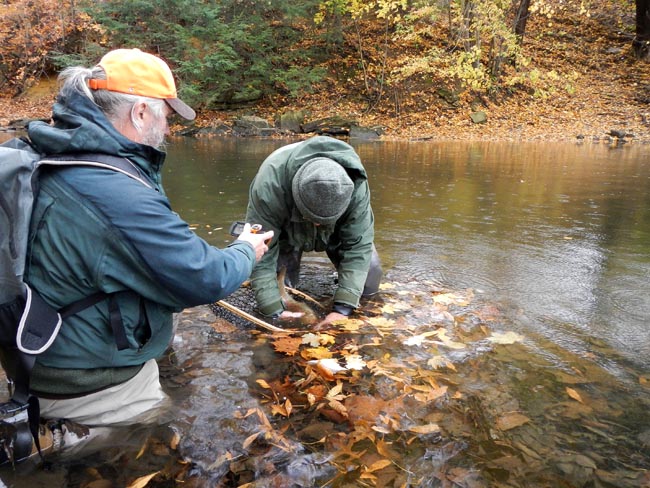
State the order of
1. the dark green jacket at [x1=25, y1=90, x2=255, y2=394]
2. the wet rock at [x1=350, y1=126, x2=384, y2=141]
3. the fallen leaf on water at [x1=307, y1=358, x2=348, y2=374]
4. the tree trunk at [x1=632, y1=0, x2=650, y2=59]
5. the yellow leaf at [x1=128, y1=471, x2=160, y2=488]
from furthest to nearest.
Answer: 1. the tree trunk at [x1=632, y1=0, x2=650, y2=59]
2. the wet rock at [x1=350, y1=126, x2=384, y2=141]
3. the fallen leaf on water at [x1=307, y1=358, x2=348, y2=374]
4. the yellow leaf at [x1=128, y1=471, x2=160, y2=488]
5. the dark green jacket at [x1=25, y1=90, x2=255, y2=394]

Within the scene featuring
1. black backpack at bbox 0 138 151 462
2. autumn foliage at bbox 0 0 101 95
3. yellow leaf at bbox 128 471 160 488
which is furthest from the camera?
autumn foliage at bbox 0 0 101 95

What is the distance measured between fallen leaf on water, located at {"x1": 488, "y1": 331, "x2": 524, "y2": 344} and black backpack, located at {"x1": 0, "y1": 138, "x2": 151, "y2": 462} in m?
2.51

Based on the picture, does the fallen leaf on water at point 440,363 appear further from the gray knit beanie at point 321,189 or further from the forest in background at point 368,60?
the forest in background at point 368,60

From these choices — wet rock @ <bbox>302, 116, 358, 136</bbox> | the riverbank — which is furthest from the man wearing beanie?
wet rock @ <bbox>302, 116, 358, 136</bbox>

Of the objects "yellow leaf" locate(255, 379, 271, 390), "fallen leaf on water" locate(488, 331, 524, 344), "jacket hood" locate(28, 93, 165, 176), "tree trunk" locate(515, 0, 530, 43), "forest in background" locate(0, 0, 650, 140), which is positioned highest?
"tree trunk" locate(515, 0, 530, 43)

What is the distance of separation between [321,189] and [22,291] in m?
1.75

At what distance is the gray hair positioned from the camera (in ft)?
6.35

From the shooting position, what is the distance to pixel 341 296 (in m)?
3.78

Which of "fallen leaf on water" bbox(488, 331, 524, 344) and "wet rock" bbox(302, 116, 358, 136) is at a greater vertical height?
"wet rock" bbox(302, 116, 358, 136)

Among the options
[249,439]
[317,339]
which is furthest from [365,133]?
[249,439]

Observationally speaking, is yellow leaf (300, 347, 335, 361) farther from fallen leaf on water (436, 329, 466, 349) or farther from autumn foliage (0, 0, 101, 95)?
autumn foliage (0, 0, 101, 95)

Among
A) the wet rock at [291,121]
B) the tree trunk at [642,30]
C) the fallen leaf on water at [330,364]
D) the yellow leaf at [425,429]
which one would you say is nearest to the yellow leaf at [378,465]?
the yellow leaf at [425,429]

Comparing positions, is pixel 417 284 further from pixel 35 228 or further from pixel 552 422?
pixel 35 228

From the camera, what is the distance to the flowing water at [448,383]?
2.28 meters
